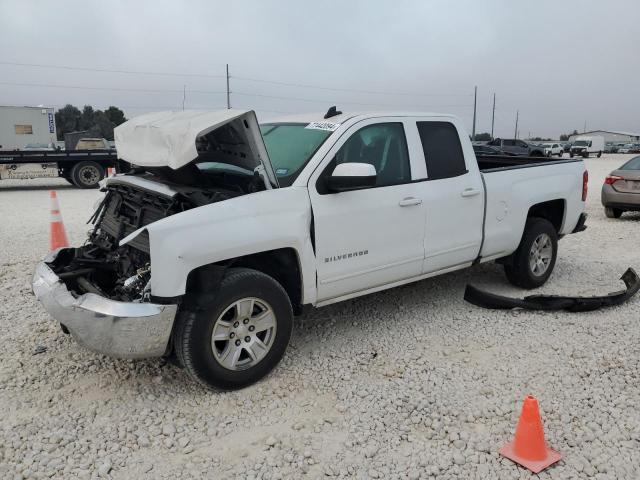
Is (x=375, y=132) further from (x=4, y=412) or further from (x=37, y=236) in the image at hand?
(x=37, y=236)

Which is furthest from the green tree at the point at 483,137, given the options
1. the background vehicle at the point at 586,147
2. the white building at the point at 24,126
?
the white building at the point at 24,126

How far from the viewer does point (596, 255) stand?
7668mm

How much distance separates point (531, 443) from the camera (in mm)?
2992

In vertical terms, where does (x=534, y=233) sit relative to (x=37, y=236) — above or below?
above

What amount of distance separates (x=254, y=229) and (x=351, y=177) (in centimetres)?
78

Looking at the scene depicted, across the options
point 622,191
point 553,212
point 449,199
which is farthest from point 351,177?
point 622,191

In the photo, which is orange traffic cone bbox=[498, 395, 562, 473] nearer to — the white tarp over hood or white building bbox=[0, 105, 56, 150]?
the white tarp over hood

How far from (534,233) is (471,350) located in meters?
1.95

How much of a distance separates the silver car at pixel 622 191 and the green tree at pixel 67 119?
75480 millimetres

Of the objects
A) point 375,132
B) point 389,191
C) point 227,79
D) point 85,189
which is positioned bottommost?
point 85,189

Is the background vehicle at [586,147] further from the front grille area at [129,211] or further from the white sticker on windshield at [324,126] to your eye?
the front grille area at [129,211]

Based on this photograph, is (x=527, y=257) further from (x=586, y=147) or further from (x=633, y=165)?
A: (x=586, y=147)

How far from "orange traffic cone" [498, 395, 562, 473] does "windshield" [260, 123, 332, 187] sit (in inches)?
84.6

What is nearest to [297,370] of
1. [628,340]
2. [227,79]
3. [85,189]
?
[628,340]
